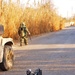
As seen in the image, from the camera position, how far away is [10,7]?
891 inches

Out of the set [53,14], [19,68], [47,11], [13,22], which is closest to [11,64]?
[19,68]

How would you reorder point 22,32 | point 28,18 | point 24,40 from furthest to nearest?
point 28,18 < point 24,40 < point 22,32

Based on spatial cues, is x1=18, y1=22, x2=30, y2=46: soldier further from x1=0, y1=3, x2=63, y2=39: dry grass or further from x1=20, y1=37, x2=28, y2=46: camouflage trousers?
x1=0, y1=3, x2=63, y2=39: dry grass

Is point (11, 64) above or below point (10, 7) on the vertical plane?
below

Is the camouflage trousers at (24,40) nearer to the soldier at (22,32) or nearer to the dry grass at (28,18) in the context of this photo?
the soldier at (22,32)

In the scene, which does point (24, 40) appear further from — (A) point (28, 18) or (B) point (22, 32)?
(A) point (28, 18)

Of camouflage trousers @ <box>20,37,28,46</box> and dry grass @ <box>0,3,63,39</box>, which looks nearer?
camouflage trousers @ <box>20,37,28,46</box>

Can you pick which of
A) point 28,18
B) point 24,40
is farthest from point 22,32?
point 28,18

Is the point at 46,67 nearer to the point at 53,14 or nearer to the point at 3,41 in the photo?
the point at 3,41

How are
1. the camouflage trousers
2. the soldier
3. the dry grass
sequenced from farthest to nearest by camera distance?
the dry grass → the camouflage trousers → the soldier

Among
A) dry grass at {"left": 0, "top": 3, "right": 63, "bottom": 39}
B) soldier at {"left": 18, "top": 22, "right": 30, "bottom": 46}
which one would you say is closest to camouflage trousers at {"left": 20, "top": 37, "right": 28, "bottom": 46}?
soldier at {"left": 18, "top": 22, "right": 30, "bottom": 46}

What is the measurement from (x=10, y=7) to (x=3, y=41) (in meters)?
13.7

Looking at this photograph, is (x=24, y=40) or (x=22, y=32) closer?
(x=22, y=32)

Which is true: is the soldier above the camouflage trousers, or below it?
above
